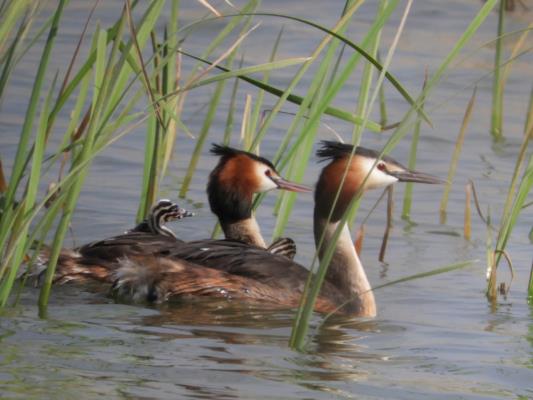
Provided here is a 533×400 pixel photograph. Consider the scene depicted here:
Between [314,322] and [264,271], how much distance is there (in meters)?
0.53

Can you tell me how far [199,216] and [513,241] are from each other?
1.92 metres

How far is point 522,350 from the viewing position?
221 inches

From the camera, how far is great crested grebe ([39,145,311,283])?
6.80 m

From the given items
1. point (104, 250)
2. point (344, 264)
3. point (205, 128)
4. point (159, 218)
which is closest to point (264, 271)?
point (344, 264)

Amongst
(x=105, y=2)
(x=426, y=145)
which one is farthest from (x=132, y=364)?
(x=105, y=2)

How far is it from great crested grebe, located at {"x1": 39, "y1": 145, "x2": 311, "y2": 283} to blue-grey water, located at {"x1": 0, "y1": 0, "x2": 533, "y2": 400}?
0.22m

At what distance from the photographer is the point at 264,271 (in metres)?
6.67

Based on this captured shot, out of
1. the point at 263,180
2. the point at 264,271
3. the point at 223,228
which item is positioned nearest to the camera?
the point at 264,271

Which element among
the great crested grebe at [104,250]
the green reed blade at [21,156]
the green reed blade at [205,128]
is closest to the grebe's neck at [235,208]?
the green reed blade at [205,128]

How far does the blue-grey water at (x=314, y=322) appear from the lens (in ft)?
15.6

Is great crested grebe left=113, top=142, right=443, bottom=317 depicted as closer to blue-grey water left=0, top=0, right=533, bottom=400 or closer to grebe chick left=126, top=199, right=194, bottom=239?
blue-grey water left=0, top=0, right=533, bottom=400

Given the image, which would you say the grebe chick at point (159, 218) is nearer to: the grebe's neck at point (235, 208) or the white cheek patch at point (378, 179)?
the grebe's neck at point (235, 208)

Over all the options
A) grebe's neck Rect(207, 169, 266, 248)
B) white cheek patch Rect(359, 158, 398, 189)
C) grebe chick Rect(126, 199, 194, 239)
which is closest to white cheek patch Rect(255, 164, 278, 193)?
grebe's neck Rect(207, 169, 266, 248)

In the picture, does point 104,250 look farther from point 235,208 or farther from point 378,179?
point 378,179
